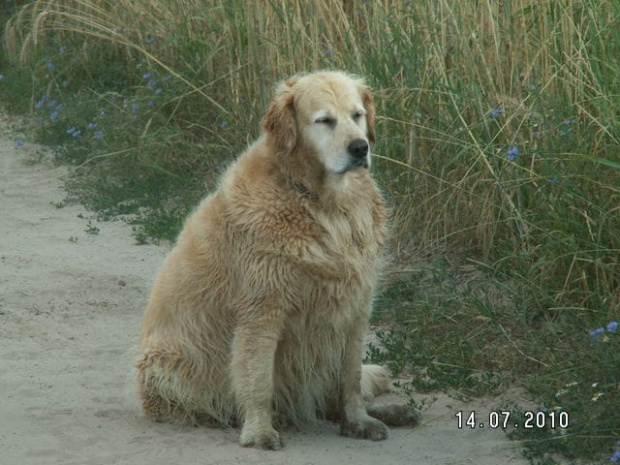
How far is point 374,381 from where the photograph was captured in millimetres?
5414

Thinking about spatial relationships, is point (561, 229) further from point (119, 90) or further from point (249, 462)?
point (119, 90)

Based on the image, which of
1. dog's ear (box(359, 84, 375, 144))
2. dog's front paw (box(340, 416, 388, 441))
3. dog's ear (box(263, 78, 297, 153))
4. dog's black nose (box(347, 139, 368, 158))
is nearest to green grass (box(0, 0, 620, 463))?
dog's front paw (box(340, 416, 388, 441))

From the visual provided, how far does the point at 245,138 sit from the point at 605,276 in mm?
3954

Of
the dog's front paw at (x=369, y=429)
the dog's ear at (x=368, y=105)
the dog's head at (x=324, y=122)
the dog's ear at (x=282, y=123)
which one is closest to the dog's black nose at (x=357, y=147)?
the dog's head at (x=324, y=122)

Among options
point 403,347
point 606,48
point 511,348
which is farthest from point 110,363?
point 606,48

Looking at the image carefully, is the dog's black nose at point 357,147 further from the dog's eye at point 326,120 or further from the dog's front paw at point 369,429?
the dog's front paw at point 369,429

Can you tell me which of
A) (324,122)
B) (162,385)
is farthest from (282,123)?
(162,385)

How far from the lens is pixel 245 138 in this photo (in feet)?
28.0

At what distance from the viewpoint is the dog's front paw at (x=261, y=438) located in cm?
478

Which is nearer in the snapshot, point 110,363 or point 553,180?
point 553,180

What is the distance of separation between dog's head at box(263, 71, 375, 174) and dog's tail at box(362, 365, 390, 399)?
3.69 ft

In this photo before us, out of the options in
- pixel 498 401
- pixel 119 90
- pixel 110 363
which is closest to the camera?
pixel 498 401

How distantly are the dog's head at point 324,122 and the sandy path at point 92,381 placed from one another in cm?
124

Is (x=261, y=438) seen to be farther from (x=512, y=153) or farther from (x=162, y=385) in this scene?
(x=512, y=153)
